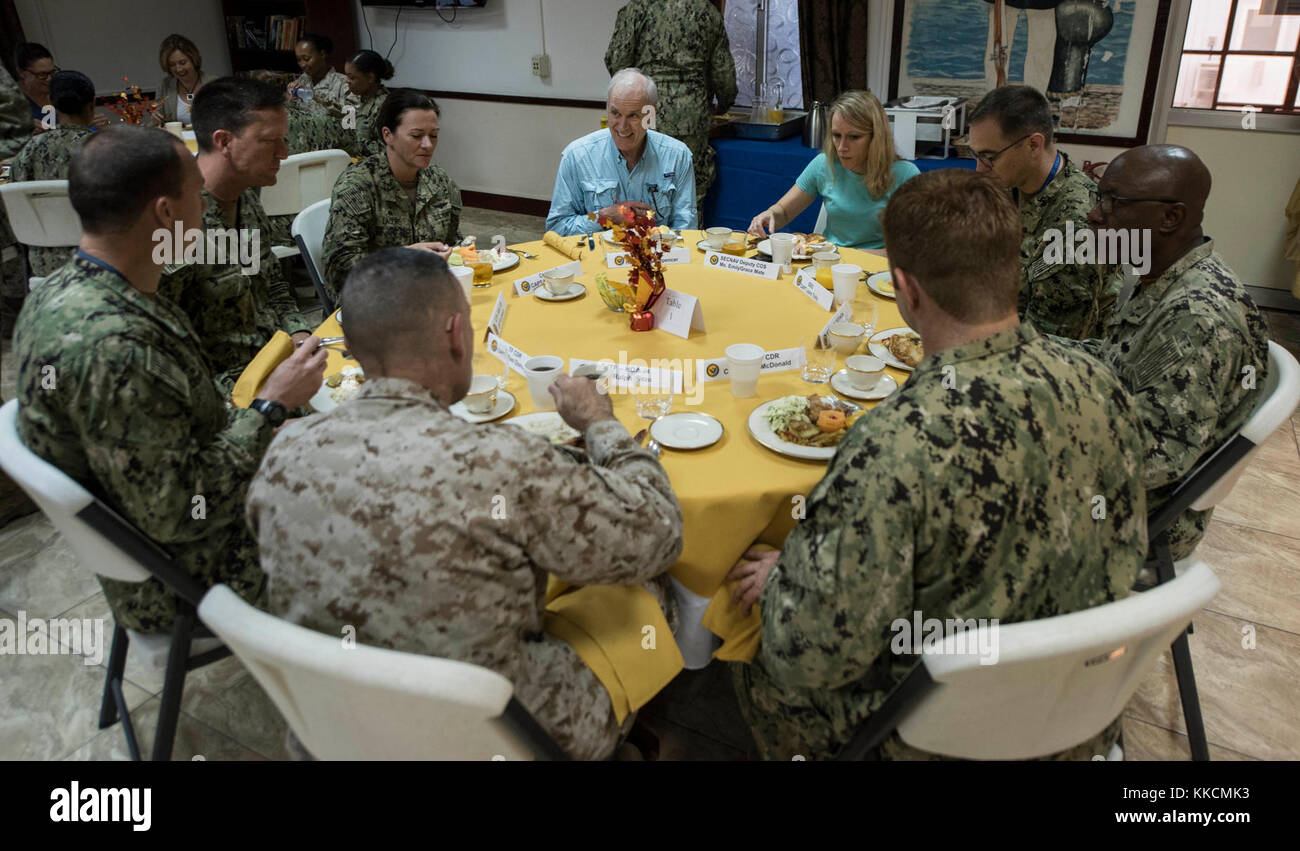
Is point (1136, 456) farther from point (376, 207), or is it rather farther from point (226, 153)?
point (376, 207)

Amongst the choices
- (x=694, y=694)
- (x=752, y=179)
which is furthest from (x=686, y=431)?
(x=752, y=179)

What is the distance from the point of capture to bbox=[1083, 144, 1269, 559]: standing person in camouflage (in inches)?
70.9

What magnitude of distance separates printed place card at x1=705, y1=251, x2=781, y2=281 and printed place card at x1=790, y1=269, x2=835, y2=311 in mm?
85

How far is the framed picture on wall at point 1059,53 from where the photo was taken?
462 cm

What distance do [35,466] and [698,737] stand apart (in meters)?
1.60

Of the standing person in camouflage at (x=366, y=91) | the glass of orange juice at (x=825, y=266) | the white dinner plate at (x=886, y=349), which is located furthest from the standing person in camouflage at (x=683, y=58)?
the white dinner plate at (x=886, y=349)

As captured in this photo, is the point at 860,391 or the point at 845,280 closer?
the point at 860,391

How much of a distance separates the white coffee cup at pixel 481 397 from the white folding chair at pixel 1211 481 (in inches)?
59.9

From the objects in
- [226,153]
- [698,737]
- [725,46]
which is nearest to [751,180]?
[725,46]

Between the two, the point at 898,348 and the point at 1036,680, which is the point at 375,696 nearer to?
the point at 1036,680

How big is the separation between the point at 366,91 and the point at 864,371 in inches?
202

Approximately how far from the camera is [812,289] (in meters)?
2.67

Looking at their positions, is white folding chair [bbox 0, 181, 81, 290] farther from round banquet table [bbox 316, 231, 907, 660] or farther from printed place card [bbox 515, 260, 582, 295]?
printed place card [bbox 515, 260, 582, 295]

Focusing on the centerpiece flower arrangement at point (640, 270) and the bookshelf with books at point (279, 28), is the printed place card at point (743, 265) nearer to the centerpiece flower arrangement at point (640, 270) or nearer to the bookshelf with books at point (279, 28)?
the centerpiece flower arrangement at point (640, 270)
